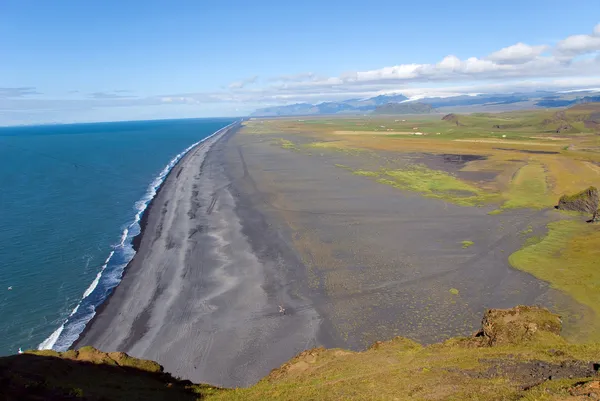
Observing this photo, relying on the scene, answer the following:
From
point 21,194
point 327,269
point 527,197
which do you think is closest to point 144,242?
point 327,269

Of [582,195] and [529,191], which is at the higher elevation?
[582,195]

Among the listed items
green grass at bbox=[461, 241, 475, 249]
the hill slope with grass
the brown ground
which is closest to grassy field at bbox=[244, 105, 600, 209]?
the brown ground

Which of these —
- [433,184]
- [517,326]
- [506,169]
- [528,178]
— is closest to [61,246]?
[517,326]

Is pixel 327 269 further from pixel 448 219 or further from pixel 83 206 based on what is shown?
pixel 83 206

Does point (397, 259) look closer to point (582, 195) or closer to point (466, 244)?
point (466, 244)

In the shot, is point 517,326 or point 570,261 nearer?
point 517,326
